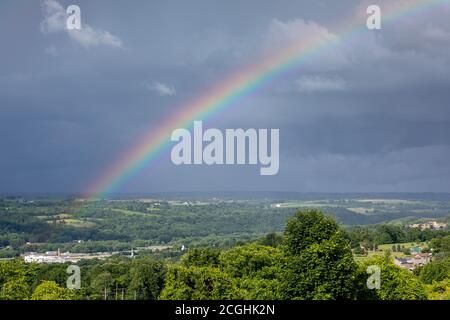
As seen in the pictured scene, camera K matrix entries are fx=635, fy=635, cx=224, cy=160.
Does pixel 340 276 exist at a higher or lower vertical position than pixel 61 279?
higher

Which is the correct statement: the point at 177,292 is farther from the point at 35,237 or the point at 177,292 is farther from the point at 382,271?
the point at 35,237

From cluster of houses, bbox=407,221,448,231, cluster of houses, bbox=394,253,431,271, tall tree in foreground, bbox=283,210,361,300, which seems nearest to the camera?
tall tree in foreground, bbox=283,210,361,300

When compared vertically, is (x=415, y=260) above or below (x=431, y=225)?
below

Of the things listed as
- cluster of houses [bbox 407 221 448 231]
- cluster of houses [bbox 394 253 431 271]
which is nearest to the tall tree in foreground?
cluster of houses [bbox 394 253 431 271]

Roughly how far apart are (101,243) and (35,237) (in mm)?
16305

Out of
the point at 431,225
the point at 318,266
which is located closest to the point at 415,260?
the point at 431,225

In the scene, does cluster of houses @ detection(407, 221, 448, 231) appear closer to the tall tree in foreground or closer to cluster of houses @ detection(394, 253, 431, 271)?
cluster of houses @ detection(394, 253, 431, 271)

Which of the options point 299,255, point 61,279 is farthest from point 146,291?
point 299,255

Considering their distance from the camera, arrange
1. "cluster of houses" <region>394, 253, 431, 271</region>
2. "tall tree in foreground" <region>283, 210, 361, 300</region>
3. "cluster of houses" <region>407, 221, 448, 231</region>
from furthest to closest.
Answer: "cluster of houses" <region>407, 221, 448, 231</region>, "cluster of houses" <region>394, 253, 431, 271</region>, "tall tree in foreground" <region>283, 210, 361, 300</region>

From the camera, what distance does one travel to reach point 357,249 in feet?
395

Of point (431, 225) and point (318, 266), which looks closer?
point (318, 266)

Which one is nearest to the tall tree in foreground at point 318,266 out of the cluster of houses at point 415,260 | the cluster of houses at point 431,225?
the cluster of houses at point 415,260

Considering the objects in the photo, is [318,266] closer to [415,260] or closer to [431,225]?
[415,260]

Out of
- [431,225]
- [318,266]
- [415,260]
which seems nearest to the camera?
[318,266]
